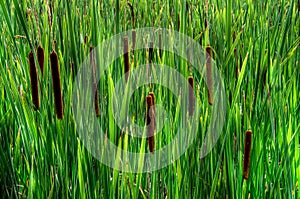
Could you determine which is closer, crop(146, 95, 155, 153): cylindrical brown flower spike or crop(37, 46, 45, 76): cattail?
crop(146, 95, 155, 153): cylindrical brown flower spike

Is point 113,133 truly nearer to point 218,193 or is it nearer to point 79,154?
point 79,154

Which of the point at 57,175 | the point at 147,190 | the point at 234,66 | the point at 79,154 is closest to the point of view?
the point at 79,154

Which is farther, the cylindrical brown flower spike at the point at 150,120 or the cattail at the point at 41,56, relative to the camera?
the cattail at the point at 41,56

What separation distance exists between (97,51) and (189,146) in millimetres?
358

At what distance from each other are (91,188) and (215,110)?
379 mm

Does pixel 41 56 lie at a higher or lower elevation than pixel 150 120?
higher

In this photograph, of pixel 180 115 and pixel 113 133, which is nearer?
pixel 113 133

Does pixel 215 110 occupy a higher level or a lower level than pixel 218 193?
higher

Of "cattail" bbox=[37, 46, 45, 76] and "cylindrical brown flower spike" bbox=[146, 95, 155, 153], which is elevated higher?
"cattail" bbox=[37, 46, 45, 76]

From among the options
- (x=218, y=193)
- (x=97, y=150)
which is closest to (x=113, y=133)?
(x=97, y=150)

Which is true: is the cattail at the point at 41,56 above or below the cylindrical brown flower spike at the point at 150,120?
above

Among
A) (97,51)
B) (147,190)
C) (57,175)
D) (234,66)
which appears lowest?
Answer: (147,190)

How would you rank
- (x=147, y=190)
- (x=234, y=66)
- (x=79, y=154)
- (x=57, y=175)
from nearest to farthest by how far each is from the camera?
(x=79, y=154) → (x=57, y=175) → (x=147, y=190) → (x=234, y=66)

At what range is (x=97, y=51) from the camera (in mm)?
1130
